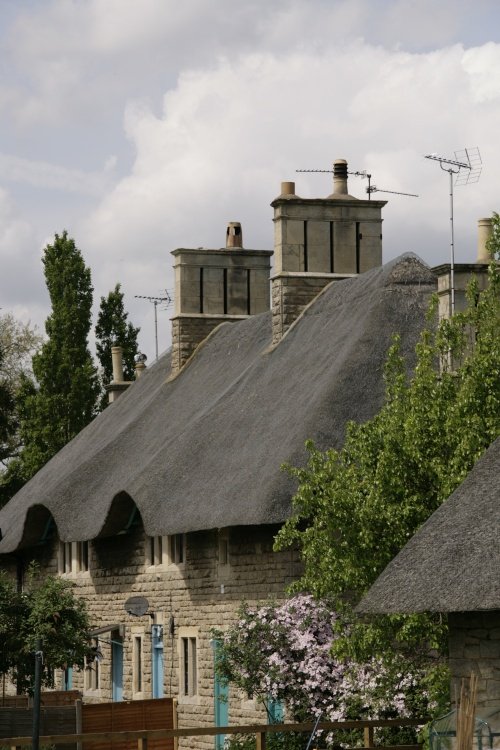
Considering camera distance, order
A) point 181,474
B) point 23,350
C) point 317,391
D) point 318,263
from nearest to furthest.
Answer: point 317,391 < point 181,474 < point 318,263 < point 23,350

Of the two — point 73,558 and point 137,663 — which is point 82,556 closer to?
point 73,558

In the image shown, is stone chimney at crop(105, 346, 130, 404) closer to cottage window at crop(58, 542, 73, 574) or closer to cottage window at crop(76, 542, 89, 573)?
cottage window at crop(58, 542, 73, 574)

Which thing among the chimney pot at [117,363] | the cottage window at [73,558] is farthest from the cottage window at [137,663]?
the chimney pot at [117,363]

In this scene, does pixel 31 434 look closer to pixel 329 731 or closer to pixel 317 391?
pixel 317 391

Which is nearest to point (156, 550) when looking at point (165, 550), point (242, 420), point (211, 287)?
point (165, 550)

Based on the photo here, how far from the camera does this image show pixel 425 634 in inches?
777

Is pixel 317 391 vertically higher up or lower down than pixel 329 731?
higher up

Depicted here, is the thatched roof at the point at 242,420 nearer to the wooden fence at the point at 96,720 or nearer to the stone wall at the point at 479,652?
the wooden fence at the point at 96,720

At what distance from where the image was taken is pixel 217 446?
30.0 meters

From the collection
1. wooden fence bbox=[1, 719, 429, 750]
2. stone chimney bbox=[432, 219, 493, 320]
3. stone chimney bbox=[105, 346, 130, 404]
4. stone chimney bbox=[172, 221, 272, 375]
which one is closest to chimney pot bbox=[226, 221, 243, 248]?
stone chimney bbox=[172, 221, 272, 375]

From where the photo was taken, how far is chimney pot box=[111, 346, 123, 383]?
50188mm

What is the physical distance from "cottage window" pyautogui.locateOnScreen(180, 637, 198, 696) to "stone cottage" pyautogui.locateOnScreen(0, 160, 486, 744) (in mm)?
29

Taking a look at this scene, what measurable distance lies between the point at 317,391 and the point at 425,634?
8469 millimetres

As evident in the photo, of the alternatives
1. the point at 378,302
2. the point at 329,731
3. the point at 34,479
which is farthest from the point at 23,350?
the point at 329,731
